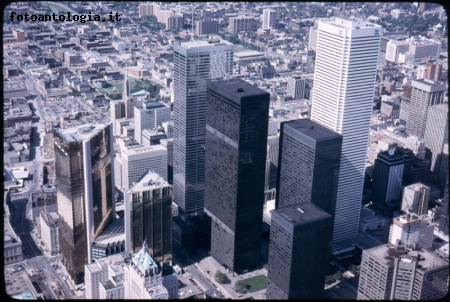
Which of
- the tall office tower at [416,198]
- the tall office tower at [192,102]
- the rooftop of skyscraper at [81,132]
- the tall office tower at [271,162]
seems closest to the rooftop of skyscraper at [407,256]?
the tall office tower at [416,198]

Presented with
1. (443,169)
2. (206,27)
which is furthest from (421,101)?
(206,27)

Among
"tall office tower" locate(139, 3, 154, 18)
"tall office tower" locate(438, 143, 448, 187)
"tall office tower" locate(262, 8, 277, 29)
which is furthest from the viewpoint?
"tall office tower" locate(139, 3, 154, 18)

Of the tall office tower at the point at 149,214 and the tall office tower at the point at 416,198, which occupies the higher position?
the tall office tower at the point at 149,214

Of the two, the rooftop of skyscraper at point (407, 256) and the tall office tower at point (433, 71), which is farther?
the tall office tower at point (433, 71)

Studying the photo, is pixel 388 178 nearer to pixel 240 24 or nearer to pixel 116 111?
pixel 116 111

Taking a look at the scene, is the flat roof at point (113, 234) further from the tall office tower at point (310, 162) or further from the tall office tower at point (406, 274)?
the tall office tower at point (406, 274)

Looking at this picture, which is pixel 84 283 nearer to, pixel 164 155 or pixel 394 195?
pixel 164 155

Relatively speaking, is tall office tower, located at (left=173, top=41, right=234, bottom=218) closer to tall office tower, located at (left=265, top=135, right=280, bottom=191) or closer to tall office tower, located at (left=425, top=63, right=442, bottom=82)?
tall office tower, located at (left=265, top=135, right=280, bottom=191)

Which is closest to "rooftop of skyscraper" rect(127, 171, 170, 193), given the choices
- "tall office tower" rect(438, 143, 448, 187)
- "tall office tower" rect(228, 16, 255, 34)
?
"tall office tower" rect(438, 143, 448, 187)
